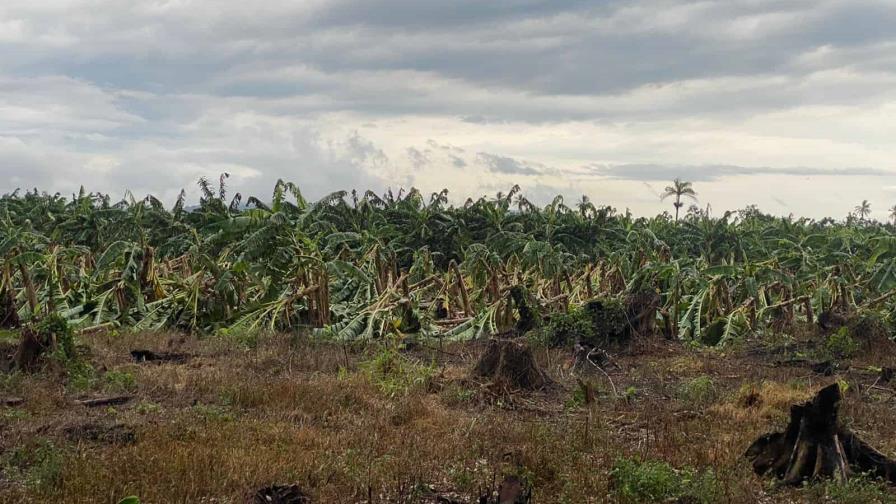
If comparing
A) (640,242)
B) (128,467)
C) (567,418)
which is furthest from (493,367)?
(640,242)

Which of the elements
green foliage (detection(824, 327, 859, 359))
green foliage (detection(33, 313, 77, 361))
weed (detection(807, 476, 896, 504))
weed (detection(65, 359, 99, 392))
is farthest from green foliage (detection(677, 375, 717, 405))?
green foliage (detection(33, 313, 77, 361))

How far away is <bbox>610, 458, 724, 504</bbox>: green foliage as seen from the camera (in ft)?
18.9

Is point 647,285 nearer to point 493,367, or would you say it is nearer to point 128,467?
point 493,367

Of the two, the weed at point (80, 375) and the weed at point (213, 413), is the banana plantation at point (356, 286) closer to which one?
the weed at point (80, 375)

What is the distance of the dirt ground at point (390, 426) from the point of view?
5.87 m

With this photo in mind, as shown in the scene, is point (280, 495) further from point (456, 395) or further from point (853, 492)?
point (853, 492)

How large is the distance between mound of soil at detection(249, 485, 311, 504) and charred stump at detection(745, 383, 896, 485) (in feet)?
12.3

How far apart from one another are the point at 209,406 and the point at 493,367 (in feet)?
11.4

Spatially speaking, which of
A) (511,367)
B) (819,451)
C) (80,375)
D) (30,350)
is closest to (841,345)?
(511,367)

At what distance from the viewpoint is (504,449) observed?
6.88 meters

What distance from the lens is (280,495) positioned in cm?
555

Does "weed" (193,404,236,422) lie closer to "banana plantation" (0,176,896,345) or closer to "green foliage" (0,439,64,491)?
"green foliage" (0,439,64,491)

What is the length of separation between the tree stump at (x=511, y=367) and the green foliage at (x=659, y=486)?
3.39m

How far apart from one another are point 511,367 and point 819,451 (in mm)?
3962
